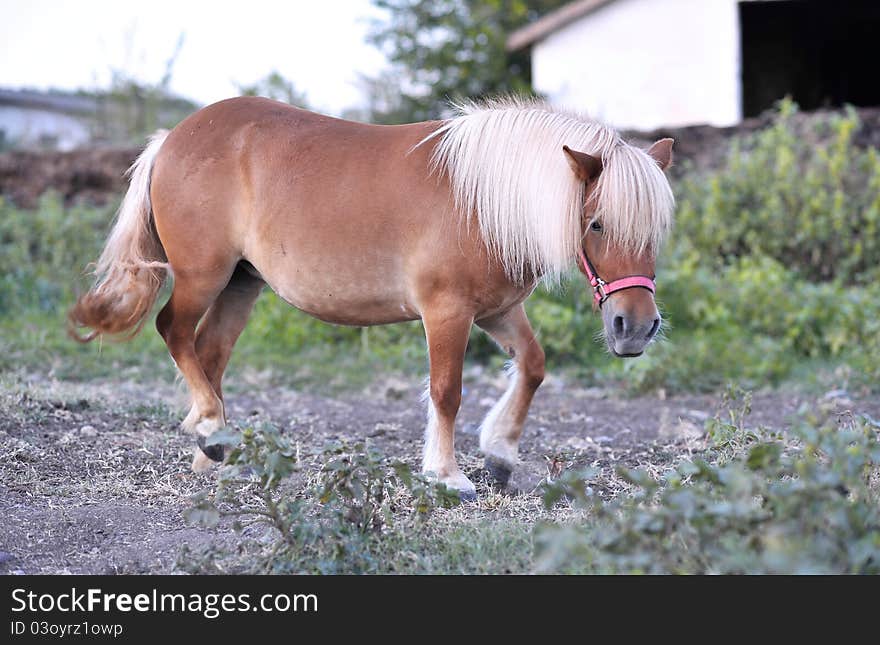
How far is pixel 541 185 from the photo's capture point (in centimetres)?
355

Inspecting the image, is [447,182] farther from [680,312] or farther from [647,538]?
[680,312]

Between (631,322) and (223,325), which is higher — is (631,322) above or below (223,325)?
below

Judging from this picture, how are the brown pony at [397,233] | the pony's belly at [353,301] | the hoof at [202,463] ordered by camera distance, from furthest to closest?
1. the hoof at [202,463]
2. the pony's belly at [353,301]
3. the brown pony at [397,233]

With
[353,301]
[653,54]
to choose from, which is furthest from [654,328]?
[653,54]

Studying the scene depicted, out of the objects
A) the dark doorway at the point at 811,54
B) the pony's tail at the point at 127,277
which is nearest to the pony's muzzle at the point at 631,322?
the pony's tail at the point at 127,277

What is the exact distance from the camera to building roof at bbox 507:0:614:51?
13609 mm

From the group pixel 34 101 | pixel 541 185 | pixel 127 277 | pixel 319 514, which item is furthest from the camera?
pixel 34 101

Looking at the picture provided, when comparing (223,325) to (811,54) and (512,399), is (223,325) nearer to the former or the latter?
(512,399)

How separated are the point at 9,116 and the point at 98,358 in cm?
1782

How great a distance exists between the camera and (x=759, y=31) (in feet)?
54.3

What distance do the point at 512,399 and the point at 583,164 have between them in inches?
44.7

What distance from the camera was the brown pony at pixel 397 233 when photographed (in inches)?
135

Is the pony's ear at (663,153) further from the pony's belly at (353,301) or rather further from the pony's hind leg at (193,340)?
the pony's hind leg at (193,340)
